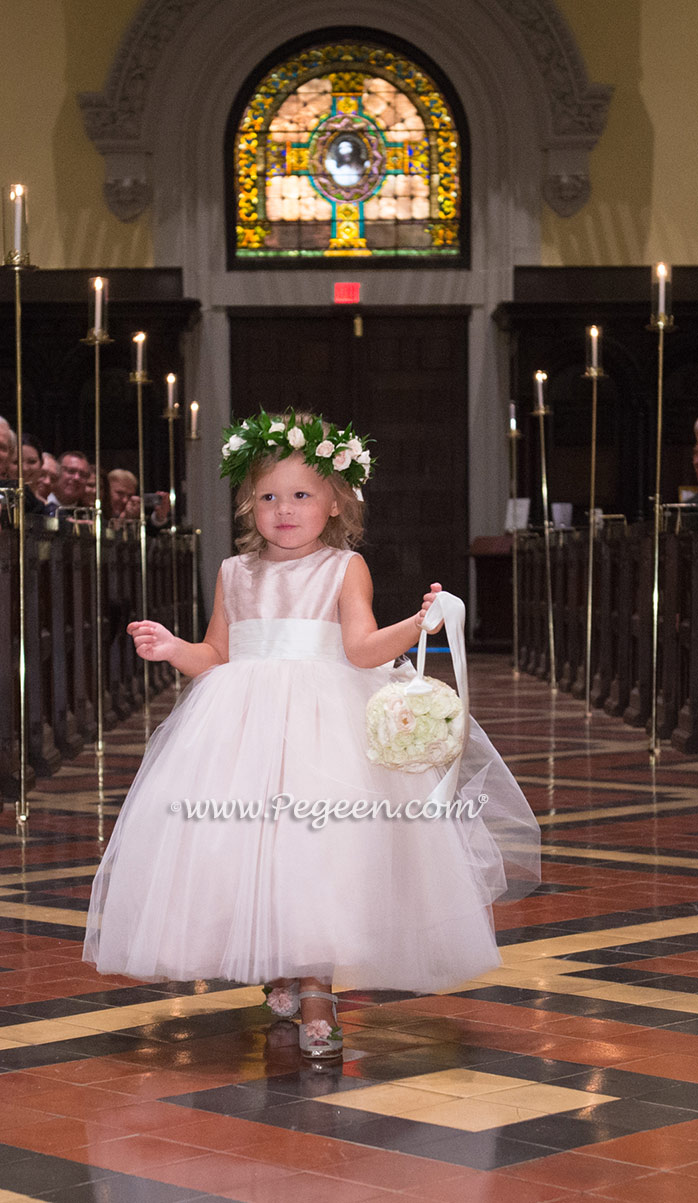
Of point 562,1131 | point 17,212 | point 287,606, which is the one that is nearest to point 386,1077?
point 562,1131

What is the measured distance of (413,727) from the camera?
3.13 metres

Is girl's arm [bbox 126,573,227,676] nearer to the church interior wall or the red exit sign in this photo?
the church interior wall

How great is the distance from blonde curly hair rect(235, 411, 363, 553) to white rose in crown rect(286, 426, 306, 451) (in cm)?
4

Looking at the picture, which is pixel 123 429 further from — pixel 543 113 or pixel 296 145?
pixel 543 113

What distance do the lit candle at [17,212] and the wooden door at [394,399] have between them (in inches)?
488

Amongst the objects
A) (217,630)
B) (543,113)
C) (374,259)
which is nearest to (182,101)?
(374,259)

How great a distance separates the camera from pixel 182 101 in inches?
725

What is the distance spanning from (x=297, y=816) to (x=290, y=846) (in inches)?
2.3

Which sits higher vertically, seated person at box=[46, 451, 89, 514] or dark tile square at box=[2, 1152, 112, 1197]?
seated person at box=[46, 451, 89, 514]

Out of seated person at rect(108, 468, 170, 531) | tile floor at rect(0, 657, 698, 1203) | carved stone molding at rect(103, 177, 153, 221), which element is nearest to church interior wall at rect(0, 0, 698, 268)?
carved stone molding at rect(103, 177, 153, 221)

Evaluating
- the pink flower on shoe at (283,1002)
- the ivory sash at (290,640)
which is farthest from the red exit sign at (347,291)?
the pink flower on shoe at (283,1002)

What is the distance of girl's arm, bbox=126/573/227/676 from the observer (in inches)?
134

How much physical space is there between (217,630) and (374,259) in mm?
15615

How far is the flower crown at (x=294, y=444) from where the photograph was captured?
3.49 metres
